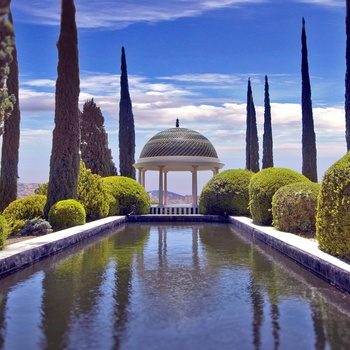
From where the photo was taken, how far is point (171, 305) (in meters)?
6.69

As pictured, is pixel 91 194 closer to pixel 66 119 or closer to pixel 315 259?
pixel 66 119

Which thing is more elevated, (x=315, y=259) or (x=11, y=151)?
(x=11, y=151)

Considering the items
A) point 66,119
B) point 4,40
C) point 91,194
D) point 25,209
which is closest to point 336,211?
point 4,40

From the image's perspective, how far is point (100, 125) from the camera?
33.1 meters

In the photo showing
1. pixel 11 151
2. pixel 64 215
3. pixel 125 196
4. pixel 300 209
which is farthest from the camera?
pixel 125 196

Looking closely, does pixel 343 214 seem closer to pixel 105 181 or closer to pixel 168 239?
pixel 168 239

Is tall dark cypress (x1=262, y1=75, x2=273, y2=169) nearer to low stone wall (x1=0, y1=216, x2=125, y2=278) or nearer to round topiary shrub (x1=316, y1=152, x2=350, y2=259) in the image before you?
low stone wall (x1=0, y1=216, x2=125, y2=278)

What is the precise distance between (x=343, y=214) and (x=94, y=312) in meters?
5.79

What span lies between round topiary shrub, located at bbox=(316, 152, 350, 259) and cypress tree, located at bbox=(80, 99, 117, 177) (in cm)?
2308

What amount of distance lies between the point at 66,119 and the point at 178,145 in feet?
46.0

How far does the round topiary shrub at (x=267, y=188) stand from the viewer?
1908 cm

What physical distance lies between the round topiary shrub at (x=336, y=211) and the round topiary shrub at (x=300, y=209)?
15.5 ft

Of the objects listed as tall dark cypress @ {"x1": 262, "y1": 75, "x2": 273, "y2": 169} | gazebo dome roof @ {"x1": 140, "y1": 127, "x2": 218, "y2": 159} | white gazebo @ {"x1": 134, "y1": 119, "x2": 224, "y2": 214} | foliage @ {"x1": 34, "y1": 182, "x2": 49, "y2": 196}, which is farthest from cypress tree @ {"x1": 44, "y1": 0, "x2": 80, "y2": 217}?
tall dark cypress @ {"x1": 262, "y1": 75, "x2": 273, "y2": 169}

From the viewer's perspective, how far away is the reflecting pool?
5168 millimetres
